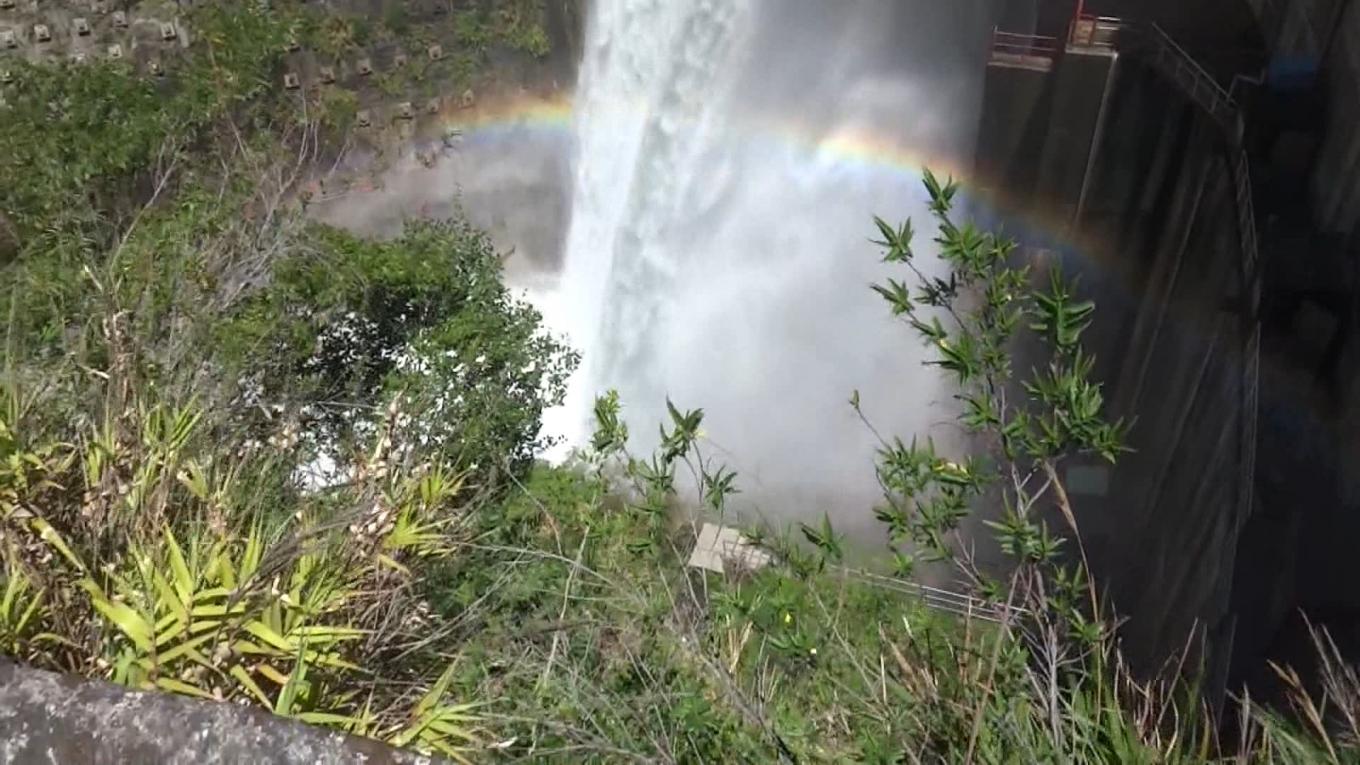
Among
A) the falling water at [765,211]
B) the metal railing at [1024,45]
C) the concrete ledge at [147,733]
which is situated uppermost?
the metal railing at [1024,45]

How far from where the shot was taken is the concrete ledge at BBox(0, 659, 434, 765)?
1875 millimetres

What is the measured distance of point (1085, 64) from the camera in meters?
10.8

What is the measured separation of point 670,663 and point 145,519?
5.34ft

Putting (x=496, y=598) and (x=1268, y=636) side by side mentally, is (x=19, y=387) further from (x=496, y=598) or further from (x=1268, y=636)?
(x=1268, y=636)

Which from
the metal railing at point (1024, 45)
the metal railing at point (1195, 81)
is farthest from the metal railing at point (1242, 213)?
the metal railing at point (1024, 45)

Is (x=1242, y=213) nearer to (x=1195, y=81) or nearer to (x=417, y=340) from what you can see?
(x=1195, y=81)

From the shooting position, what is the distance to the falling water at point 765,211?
49.9ft

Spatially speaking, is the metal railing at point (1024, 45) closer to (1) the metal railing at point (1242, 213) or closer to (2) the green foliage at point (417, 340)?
(1) the metal railing at point (1242, 213)

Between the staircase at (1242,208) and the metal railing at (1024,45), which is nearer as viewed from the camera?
the staircase at (1242,208)

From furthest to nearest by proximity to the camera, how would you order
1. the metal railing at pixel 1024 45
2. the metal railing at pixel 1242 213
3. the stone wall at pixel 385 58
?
the stone wall at pixel 385 58
the metal railing at pixel 1024 45
the metal railing at pixel 1242 213

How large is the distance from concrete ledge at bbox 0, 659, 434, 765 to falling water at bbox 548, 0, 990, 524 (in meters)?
12.5

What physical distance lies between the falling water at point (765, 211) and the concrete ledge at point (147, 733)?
41.1 feet

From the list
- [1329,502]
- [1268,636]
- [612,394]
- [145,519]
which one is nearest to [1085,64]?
[1329,502]

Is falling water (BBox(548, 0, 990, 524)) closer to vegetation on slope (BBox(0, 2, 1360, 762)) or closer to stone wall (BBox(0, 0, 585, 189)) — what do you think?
stone wall (BBox(0, 0, 585, 189))
